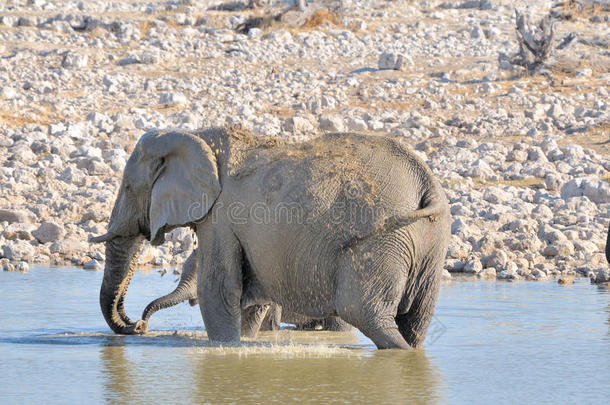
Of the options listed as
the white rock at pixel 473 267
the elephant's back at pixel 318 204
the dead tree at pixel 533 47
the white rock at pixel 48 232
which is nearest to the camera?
the elephant's back at pixel 318 204

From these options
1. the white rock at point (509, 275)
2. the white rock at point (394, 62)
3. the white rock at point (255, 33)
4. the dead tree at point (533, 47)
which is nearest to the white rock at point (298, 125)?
the white rock at point (394, 62)

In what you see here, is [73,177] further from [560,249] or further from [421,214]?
[421,214]

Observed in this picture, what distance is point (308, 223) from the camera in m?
7.23

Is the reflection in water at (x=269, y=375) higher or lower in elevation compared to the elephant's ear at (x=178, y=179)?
lower

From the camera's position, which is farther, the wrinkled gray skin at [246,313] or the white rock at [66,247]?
the white rock at [66,247]

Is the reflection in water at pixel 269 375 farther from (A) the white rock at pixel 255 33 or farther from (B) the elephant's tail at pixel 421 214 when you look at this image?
(A) the white rock at pixel 255 33

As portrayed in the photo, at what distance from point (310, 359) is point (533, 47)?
598 inches

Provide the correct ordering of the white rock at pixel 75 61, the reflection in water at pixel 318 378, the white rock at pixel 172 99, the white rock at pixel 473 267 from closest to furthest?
the reflection in water at pixel 318 378
the white rock at pixel 473 267
the white rock at pixel 172 99
the white rock at pixel 75 61

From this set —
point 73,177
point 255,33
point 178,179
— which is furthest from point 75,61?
point 178,179

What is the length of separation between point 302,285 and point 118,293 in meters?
1.81

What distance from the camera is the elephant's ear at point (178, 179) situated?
302 inches

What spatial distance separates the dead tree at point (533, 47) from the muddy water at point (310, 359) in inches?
453

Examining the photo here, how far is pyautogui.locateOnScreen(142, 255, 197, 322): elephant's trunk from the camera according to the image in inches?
340

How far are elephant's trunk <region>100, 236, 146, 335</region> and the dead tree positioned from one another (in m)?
14.2
